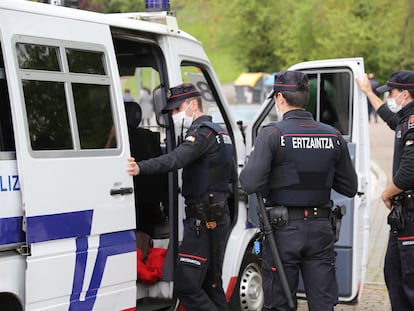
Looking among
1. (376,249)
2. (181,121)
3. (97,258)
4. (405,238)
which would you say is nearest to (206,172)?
(181,121)

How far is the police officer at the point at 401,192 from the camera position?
5461 mm

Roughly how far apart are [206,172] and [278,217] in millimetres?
832

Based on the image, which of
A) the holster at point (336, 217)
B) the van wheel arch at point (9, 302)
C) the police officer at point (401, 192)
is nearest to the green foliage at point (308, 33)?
the police officer at point (401, 192)

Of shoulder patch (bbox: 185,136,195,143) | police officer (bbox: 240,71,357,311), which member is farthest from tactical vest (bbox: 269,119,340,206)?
shoulder patch (bbox: 185,136,195,143)

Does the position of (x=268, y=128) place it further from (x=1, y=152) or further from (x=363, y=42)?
(x=363, y=42)

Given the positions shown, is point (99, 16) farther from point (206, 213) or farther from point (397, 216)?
point (397, 216)

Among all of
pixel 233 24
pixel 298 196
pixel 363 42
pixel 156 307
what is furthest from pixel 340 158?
pixel 233 24

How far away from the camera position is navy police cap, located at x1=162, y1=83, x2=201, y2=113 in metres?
5.38

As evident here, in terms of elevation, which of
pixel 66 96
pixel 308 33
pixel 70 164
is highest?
pixel 308 33

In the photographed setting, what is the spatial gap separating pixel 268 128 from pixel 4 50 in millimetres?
1629

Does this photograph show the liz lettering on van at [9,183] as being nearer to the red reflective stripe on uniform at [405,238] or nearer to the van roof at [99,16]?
the van roof at [99,16]

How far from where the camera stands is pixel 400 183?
18.0ft

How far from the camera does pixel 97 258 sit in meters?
4.64

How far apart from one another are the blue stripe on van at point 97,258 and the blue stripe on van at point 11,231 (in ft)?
1.39
